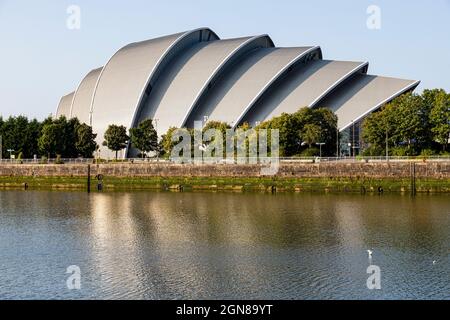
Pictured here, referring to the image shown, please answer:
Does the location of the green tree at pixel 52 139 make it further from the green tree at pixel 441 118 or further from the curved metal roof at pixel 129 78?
the green tree at pixel 441 118

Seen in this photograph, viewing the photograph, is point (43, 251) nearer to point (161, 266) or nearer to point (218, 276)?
point (161, 266)

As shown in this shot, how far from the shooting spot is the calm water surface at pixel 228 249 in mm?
17812

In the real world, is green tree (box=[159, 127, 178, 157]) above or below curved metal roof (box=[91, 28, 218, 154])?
below

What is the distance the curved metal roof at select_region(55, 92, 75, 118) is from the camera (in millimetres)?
82725

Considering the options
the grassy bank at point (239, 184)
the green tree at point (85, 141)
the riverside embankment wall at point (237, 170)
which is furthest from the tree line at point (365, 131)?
the grassy bank at point (239, 184)

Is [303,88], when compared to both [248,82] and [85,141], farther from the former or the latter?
[85,141]

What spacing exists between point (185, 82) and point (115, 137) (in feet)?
32.2

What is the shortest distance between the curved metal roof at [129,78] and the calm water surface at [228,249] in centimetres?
3148

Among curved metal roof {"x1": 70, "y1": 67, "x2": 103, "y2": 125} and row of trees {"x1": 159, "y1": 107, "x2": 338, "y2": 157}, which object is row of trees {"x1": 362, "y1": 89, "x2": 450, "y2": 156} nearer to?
row of trees {"x1": 159, "y1": 107, "x2": 338, "y2": 157}

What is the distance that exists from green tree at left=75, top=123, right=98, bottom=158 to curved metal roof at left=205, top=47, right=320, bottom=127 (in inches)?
501

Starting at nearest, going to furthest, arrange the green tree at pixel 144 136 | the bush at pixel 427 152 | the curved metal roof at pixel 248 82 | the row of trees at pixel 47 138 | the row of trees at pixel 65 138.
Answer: the bush at pixel 427 152, the green tree at pixel 144 136, the row of trees at pixel 65 138, the curved metal roof at pixel 248 82, the row of trees at pixel 47 138

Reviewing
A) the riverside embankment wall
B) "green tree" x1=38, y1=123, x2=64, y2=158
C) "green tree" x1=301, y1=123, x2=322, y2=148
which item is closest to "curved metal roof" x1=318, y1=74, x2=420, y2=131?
"green tree" x1=301, y1=123, x2=322, y2=148

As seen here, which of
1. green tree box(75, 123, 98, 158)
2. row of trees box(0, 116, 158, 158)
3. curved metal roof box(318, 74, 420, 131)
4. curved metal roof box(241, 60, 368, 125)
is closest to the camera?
curved metal roof box(318, 74, 420, 131)
